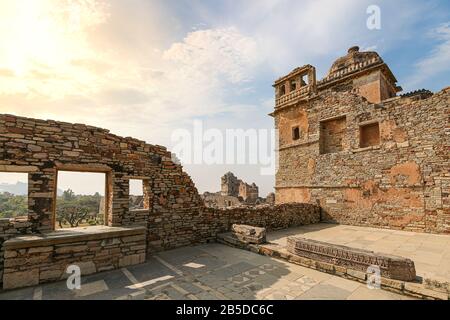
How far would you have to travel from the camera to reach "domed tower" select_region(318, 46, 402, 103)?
45.6ft

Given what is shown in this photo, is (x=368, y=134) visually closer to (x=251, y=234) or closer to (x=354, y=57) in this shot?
(x=251, y=234)

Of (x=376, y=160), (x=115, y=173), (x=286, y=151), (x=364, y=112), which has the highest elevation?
(x=364, y=112)

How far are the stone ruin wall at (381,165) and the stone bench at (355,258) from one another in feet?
23.1

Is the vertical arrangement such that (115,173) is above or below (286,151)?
below

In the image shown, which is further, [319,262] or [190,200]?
[190,200]

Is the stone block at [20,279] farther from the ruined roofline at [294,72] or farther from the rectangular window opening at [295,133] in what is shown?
the ruined roofline at [294,72]

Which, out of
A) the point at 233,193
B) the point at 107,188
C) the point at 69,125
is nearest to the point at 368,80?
the point at 107,188

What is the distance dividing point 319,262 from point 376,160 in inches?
325

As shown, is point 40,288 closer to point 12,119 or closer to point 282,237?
A: point 12,119

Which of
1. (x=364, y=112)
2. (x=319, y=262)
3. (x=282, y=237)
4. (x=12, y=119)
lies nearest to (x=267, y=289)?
(x=319, y=262)

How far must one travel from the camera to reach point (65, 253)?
4.97 metres

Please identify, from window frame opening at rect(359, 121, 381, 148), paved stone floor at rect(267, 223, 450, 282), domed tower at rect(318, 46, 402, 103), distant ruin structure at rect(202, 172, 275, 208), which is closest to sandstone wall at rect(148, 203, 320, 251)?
paved stone floor at rect(267, 223, 450, 282)

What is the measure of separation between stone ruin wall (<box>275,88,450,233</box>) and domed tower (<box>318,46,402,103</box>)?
2.73 m

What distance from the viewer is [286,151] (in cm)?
1595
